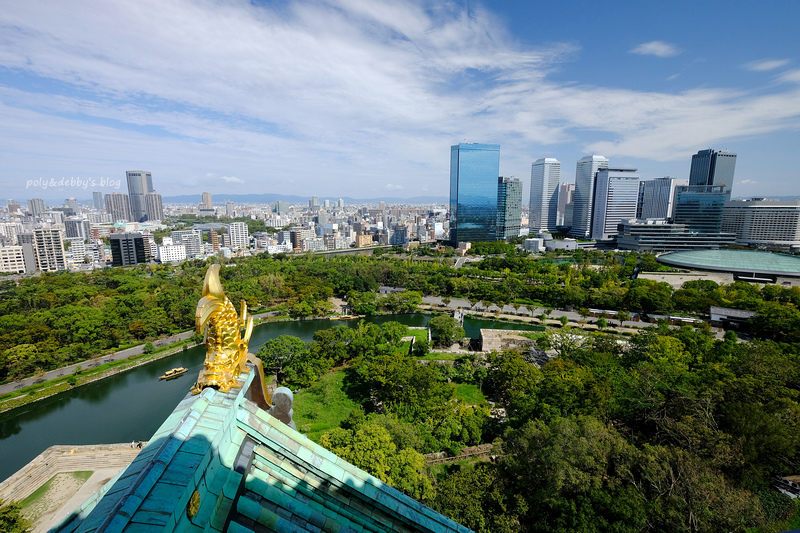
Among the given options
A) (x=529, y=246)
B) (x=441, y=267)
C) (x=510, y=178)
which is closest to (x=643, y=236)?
(x=529, y=246)

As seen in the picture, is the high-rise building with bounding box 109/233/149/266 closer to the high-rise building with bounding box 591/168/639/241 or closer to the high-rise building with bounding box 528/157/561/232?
the high-rise building with bounding box 591/168/639/241

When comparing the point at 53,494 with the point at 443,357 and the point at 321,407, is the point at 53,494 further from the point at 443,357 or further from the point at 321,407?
the point at 443,357

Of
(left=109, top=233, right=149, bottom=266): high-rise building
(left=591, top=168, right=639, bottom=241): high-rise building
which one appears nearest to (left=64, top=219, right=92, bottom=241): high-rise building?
(left=109, top=233, right=149, bottom=266): high-rise building

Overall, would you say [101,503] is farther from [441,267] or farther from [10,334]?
[441,267]

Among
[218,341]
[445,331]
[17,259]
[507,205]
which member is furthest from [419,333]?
[17,259]

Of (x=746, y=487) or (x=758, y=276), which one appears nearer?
(x=746, y=487)
